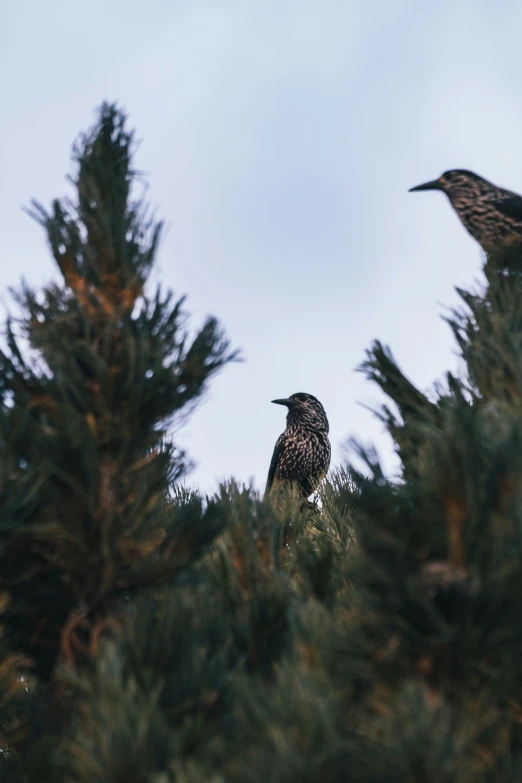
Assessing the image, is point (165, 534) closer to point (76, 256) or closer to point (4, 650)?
point (4, 650)

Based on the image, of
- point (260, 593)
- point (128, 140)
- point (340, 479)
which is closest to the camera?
point (260, 593)

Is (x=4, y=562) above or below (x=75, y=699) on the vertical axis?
above

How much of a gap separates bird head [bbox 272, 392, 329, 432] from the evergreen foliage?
7.51 metres

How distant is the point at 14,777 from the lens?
2033 mm

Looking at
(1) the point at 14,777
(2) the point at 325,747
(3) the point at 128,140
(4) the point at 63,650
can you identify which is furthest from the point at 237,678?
(3) the point at 128,140

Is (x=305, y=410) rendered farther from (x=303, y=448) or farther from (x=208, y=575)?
(x=208, y=575)

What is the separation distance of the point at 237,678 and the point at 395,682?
0.31 m

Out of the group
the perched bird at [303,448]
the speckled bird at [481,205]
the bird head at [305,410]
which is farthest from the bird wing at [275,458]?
the speckled bird at [481,205]

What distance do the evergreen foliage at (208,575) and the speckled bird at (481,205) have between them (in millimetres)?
1811

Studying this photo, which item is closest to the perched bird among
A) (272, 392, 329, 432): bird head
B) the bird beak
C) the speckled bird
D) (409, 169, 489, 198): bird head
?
(272, 392, 329, 432): bird head

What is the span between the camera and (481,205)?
4.77 m

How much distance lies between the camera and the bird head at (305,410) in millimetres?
10248

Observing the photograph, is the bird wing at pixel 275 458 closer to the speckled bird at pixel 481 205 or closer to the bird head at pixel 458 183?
the bird head at pixel 458 183

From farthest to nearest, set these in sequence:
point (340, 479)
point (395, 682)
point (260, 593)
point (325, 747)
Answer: point (340, 479) → point (260, 593) → point (395, 682) → point (325, 747)
